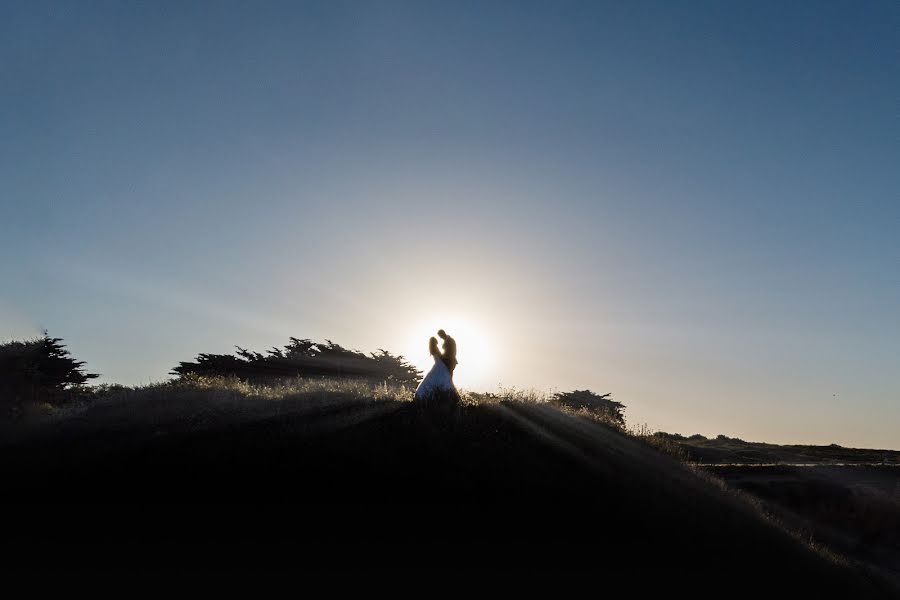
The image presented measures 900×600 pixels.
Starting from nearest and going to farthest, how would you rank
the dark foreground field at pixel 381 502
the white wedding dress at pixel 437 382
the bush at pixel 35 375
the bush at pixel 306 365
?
the dark foreground field at pixel 381 502
the white wedding dress at pixel 437 382
the bush at pixel 35 375
the bush at pixel 306 365

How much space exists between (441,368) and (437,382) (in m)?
0.45

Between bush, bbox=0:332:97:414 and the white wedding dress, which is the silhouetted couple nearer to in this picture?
the white wedding dress

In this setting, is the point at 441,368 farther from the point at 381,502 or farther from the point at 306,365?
the point at 306,365

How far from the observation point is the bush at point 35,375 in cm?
1958

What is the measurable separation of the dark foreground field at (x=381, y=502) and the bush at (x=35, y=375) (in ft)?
17.5

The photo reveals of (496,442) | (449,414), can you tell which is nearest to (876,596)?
(496,442)

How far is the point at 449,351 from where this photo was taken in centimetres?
1700

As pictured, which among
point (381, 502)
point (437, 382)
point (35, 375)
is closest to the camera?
point (381, 502)

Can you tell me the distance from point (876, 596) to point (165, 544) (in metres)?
13.6

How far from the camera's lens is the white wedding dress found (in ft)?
52.7

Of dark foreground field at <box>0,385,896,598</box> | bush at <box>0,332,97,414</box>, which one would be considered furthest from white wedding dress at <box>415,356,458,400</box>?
bush at <box>0,332,97,414</box>

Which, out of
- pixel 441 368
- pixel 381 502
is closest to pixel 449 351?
pixel 441 368

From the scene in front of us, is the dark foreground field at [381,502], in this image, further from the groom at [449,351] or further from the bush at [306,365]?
the bush at [306,365]

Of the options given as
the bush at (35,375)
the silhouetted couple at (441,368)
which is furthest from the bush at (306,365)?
the silhouetted couple at (441,368)
